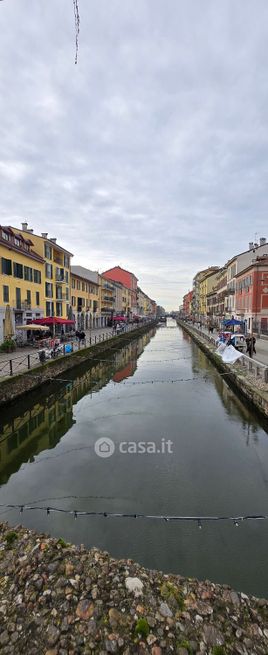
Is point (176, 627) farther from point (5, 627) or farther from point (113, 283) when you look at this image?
point (113, 283)

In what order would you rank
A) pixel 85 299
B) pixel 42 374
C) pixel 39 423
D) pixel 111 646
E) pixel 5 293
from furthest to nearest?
A: pixel 85 299 → pixel 5 293 → pixel 42 374 → pixel 39 423 → pixel 111 646

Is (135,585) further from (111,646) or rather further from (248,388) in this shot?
(248,388)

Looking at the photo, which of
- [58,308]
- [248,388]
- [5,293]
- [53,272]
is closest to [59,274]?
[53,272]

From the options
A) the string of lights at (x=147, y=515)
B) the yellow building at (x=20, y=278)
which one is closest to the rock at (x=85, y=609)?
the string of lights at (x=147, y=515)

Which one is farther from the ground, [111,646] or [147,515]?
[111,646]

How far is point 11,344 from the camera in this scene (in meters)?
20.5

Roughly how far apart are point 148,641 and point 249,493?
4.77m

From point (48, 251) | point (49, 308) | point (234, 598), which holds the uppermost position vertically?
point (48, 251)

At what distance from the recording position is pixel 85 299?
50.5 meters

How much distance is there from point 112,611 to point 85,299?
48.4 metres

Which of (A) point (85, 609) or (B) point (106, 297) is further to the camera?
(B) point (106, 297)

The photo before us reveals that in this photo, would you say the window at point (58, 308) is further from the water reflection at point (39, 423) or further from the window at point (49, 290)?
the water reflection at point (39, 423)

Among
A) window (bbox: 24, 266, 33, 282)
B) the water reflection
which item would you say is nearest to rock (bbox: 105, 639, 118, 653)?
the water reflection

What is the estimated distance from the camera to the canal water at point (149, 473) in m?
5.30
